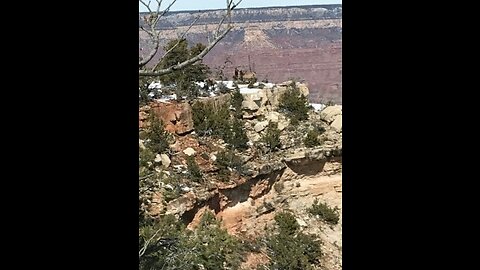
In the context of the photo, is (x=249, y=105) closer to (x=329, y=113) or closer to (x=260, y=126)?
(x=260, y=126)

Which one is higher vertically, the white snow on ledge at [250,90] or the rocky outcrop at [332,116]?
the white snow on ledge at [250,90]

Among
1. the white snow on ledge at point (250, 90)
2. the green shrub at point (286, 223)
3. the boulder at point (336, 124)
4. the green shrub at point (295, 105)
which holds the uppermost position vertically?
the white snow on ledge at point (250, 90)

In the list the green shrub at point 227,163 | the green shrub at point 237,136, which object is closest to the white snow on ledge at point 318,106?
the green shrub at point 237,136

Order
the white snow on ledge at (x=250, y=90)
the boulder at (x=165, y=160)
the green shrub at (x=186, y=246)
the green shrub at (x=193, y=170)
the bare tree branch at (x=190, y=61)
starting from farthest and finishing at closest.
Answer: the white snow on ledge at (x=250, y=90)
the green shrub at (x=193, y=170)
the boulder at (x=165, y=160)
the green shrub at (x=186, y=246)
the bare tree branch at (x=190, y=61)

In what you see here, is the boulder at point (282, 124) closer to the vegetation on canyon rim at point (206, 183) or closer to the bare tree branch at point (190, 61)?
the vegetation on canyon rim at point (206, 183)

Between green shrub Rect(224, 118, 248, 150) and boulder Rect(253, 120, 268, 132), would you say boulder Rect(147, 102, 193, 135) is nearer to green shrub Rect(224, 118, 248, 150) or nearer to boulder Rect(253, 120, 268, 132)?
green shrub Rect(224, 118, 248, 150)

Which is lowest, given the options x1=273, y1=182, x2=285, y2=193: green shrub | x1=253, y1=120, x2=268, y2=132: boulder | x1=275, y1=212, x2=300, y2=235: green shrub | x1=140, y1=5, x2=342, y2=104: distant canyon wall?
x1=275, y1=212, x2=300, y2=235: green shrub

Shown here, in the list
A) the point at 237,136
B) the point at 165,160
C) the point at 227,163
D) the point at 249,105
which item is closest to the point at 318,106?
the point at 249,105

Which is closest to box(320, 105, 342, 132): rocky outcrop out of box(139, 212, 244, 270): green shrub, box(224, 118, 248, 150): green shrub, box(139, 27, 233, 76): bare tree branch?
box(224, 118, 248, 150): green shrub

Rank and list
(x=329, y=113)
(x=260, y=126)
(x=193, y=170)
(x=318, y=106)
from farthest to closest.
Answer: (x=260, y=126)
(x=193, y=170)
(x=318, y=106)
(x=329, y=113)

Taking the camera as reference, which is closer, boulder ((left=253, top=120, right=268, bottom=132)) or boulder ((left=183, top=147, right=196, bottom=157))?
boulder ((left=183, top=147, right=196, bottom=157))
